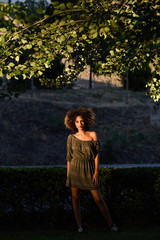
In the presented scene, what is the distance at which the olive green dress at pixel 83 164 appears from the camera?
529cm

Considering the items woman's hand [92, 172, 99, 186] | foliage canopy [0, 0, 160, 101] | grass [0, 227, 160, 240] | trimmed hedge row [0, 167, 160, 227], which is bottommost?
grass [0, 227, 160, 240]

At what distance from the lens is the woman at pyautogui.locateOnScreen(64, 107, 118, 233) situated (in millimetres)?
5293

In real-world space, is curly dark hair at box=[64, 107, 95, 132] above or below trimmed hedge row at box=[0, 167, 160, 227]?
above

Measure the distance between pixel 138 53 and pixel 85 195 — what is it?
3.08 metres

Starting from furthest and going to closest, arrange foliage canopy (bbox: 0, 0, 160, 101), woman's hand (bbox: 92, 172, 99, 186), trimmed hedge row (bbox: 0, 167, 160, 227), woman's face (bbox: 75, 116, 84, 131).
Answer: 1. trimmed hedge row (bbox: 0, 167, 160, 227)
2. woman's face (bbox: 75, 116, 84, 131)
3. woman's hand (bbox: 92, 172, 99, 186)
4. foliage canopy (bbox: 0, 0, 160, 101)

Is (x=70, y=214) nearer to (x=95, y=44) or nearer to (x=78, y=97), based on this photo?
(x=95, y=44)

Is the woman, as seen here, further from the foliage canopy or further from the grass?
the foliage canopy

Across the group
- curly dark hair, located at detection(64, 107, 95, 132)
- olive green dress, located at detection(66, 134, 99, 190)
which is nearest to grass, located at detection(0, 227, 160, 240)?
olive green dress, located at detection(66, 134, 99, 190)

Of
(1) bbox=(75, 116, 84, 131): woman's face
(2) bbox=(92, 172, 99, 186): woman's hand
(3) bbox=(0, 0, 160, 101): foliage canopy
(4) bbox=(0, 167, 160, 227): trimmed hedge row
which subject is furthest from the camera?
(4) bbox=(0, 167, 160, 227): trimmed hedge row

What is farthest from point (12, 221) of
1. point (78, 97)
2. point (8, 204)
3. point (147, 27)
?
point (78, 97)

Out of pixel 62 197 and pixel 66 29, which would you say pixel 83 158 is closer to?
pixel 62 197

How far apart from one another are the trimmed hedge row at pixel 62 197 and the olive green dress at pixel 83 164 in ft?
3.22

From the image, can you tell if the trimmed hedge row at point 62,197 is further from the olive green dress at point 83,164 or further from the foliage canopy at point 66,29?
the foliage canopy at point 66,29

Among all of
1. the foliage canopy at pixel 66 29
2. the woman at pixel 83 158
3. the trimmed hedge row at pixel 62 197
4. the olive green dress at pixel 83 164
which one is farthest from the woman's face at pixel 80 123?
the trimmed hedge row at pixel 62 197
